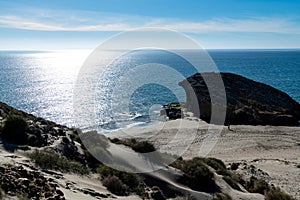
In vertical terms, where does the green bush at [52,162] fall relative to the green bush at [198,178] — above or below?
above

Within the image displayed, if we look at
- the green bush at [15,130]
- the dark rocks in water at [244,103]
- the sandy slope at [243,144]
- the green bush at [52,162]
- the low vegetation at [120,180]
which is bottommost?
the sandy slope at [243,144]

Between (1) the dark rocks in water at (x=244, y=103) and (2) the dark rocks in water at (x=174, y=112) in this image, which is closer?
(1) the dark rocks in water at (x=244, y=103)

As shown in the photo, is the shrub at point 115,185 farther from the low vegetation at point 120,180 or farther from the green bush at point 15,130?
the green bush at point 15,130

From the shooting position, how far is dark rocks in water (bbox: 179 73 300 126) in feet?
127

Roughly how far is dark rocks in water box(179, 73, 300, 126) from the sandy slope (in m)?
2.66

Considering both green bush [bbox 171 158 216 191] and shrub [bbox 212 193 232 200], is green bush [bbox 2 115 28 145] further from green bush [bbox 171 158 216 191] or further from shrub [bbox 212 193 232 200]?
shrub [bbox 212 193 232 200]

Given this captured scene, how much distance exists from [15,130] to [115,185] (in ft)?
15.3

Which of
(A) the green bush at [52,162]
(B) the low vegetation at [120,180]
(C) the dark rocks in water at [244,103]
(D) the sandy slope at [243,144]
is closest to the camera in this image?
(A) the green bush at [52,162]

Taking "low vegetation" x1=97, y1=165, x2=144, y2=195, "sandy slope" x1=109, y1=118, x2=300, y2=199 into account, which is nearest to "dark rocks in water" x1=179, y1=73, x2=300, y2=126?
"sandy slope" x1=109, y1=118, x2=300, y2=199

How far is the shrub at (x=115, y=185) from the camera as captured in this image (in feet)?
32.0

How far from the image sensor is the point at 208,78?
47.2 meters

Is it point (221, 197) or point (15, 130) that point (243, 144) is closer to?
point (221, 197)

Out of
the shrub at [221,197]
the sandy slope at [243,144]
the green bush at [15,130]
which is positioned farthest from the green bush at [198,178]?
the green bush at [15,130]

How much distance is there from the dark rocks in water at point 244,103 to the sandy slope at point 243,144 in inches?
105
